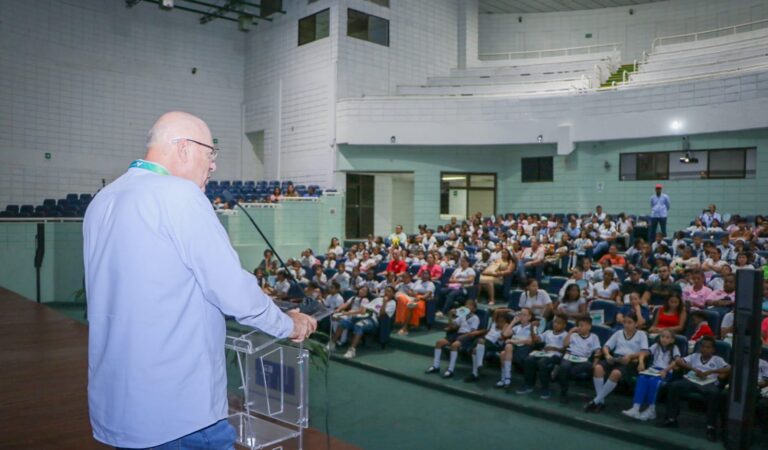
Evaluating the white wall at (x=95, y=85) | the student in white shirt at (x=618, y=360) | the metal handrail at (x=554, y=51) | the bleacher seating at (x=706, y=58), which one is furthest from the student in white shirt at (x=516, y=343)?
the metal handrail at (x=554, y=51)

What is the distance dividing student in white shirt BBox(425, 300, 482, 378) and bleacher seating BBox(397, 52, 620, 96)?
34.8ft

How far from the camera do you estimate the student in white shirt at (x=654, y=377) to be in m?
5.51

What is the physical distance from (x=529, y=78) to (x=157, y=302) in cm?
1777

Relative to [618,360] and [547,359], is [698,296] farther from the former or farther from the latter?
[547,359]

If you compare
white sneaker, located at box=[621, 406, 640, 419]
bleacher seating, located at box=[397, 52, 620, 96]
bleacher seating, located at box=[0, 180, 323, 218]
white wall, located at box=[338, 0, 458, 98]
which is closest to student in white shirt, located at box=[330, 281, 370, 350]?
white sneaker, located at box=[621, 406, 640, 419]

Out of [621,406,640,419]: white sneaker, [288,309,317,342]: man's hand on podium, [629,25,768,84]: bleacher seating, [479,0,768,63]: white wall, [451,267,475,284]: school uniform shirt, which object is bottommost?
[621,406,640,419]: white sneaker

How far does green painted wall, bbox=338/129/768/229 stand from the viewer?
534 inches

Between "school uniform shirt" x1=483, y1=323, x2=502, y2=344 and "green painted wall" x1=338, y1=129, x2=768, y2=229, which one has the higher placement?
"green painted wall" x1=338, y1=129, x2=768, y2=229

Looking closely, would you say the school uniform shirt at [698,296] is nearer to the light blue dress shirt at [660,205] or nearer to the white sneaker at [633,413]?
the white sneaker at [633,413]

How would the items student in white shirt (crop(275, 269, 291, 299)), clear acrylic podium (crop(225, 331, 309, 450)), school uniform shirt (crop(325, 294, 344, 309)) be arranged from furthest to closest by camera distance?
student in white shirt (crop(275, 269, 291, 299)) → school uniform shirt (crop(325, 294, 344, 309)) → clear acrylic podium (crop(225, 331, 309, 450))

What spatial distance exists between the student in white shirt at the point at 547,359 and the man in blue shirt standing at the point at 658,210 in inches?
259

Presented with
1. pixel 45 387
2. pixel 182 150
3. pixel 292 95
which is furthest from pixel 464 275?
pixel 292 95

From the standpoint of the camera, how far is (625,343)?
6074mm

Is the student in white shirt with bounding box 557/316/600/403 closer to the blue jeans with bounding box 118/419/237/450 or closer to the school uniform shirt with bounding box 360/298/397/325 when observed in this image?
the school uniform shirt with bounding box 360/298/397/325
